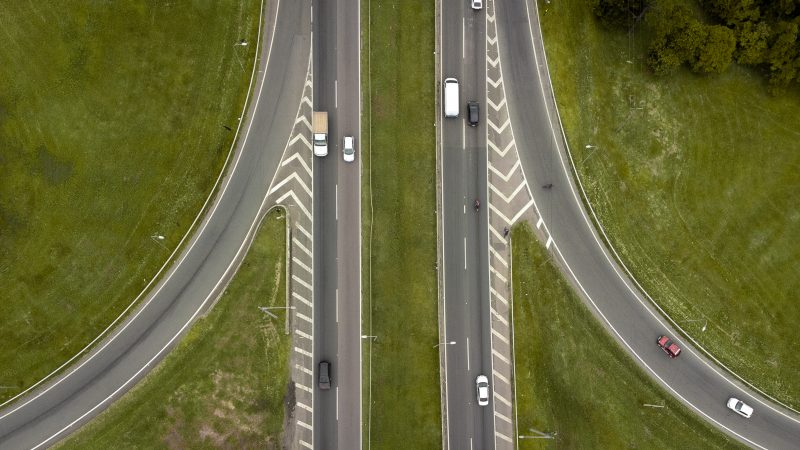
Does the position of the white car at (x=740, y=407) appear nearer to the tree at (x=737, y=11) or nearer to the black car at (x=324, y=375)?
the tree at (x=737, y=11)

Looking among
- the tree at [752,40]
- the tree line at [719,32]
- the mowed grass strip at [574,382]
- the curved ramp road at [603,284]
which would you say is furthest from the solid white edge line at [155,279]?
the tree at [752,40]

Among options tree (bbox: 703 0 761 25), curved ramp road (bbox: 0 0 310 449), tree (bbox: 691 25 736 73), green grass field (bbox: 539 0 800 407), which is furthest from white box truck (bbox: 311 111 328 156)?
tree (bbox: 703 0 761 25)

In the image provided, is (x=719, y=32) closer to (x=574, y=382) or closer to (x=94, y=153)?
(x=574, y=382)

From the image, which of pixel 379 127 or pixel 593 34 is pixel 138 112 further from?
pixel 593 34

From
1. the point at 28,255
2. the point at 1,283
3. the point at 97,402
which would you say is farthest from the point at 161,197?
the point at 97,402

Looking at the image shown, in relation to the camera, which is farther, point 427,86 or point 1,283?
point 427,86
